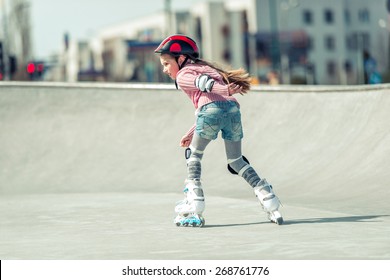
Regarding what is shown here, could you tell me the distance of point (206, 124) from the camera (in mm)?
7512

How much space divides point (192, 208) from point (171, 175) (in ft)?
14.1

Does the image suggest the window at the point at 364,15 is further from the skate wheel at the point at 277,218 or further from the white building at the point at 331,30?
the skate wheel at the point at 277,218

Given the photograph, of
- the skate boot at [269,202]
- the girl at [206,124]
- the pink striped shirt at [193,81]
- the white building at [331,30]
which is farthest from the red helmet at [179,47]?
the white building at [331,30]

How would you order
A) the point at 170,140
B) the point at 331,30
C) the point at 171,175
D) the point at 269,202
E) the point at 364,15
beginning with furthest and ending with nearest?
1. the point at 364,15
2. the point at 331,30
3. the point at 170,140
4. the point at 171,175
5. the point at 269,202

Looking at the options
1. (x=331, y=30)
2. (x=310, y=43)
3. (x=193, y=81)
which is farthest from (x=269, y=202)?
(x=331, y=30)

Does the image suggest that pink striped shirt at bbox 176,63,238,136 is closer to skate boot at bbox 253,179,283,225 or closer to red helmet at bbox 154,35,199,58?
red helmet at bbox 154,35,199,58

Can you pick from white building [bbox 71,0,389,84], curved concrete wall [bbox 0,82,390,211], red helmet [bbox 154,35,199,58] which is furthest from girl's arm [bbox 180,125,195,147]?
white building [bbox 71,0,389,84]

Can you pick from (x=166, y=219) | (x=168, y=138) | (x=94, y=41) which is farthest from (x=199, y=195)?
(x=94, y=41)

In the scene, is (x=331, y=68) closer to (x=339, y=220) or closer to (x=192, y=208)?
(x=339, y=220)

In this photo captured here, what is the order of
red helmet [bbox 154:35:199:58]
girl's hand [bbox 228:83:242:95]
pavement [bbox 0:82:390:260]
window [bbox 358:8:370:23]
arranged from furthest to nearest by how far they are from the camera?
window [bbox 358:8:370:23]
red helmet [bbox 154:35:199:58]
girl's hand [bbox 228:83:242:95]
pavement [bbox 0:82:390:260]

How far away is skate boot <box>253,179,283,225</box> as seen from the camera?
7.44 m
